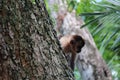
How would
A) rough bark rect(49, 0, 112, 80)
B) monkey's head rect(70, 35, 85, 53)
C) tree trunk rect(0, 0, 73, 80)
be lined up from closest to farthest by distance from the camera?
tree trunk rect(0, 0, 73, 80), rough bark rect(49, 0, 112, 80), monkey's head rect(70, 35, 85, 53)

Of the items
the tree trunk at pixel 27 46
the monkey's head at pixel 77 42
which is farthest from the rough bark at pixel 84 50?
the tree trunk at pixel 27 46

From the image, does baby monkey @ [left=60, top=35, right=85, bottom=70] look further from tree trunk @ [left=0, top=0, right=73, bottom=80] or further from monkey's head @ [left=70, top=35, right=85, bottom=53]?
tree trunk @ [left=0, top=0, right=73, bottom=80]

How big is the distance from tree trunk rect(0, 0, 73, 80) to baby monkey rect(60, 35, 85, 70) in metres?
2.40

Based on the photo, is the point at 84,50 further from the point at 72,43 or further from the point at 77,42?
the point at 72,43

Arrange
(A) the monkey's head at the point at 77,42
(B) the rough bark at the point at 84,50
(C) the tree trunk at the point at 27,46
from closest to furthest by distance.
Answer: (C) the tree trunk at the point at 27,46 < (B) the rough bark at the point at 84,50 < (A) the monkey's head at the point at 77,42

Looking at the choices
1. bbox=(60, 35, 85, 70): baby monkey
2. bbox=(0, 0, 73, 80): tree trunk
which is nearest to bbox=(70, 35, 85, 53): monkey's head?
bbox=(60, 35, 85, 70): baby monkey

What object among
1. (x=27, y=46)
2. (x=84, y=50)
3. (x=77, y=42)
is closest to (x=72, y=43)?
(x=77, y=42)

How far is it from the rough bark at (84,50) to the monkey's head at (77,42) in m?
0.06

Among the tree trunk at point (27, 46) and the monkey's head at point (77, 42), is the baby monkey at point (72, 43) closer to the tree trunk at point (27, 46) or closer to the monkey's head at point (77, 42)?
the monkey's head at point (77, 42)

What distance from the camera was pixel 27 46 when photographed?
3.79 ft

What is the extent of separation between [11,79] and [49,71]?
0.50ft

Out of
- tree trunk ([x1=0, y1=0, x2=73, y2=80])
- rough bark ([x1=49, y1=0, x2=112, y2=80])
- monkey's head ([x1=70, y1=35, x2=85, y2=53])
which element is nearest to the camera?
tree trunk ([x1=0, y1=0, x2=73, y2=80])

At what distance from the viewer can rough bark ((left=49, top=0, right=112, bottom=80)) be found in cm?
337

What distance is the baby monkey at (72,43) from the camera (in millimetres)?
3678
